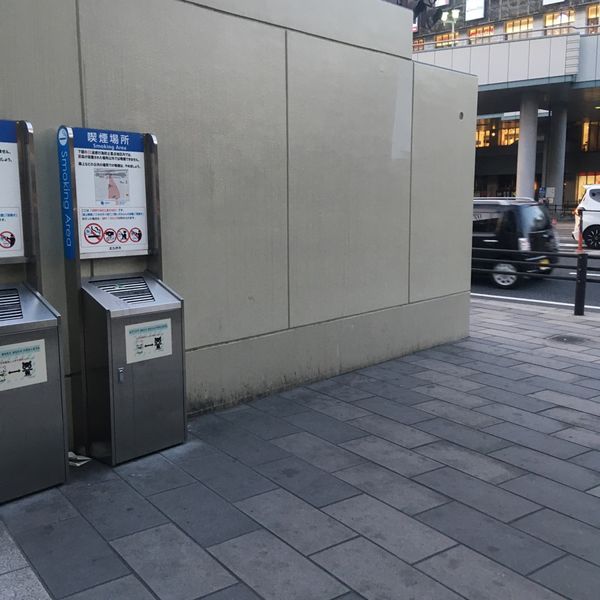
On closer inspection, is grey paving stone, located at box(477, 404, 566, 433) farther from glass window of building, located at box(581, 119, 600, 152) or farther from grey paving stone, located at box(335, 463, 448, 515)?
glass window of building, located at box(581, 119, 600, 152)

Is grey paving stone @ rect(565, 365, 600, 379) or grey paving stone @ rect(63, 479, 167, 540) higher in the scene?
grey paving stone @ rect(63, 479, 167, 540)

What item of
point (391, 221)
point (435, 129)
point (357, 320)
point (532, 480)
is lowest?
point (532, 480)

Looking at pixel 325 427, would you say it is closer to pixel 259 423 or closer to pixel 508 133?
pixel 259 423

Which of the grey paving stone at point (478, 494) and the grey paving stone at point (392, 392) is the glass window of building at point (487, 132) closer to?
the grey paving stone at point (392, 392)

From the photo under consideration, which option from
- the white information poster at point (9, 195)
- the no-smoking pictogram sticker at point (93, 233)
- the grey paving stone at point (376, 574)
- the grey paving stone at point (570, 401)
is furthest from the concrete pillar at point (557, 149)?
the grey paving stone at point (376, 574)

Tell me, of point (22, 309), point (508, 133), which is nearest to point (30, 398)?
point (22, 309)

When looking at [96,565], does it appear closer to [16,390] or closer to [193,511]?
[193,511]

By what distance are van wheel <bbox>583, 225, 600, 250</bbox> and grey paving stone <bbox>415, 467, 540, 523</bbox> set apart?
1922cm

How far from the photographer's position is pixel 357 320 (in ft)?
22.4

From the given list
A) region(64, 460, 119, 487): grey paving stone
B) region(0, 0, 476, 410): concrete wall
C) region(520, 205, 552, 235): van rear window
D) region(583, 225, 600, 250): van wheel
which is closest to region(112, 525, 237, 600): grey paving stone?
region(64, 460, 119, 487): grey paving stone

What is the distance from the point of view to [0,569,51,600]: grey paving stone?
2.89 meters

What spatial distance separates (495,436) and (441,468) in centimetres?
84

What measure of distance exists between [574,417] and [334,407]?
207cm

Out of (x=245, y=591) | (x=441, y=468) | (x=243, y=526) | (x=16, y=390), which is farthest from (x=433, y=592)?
(x=16, y=390)
